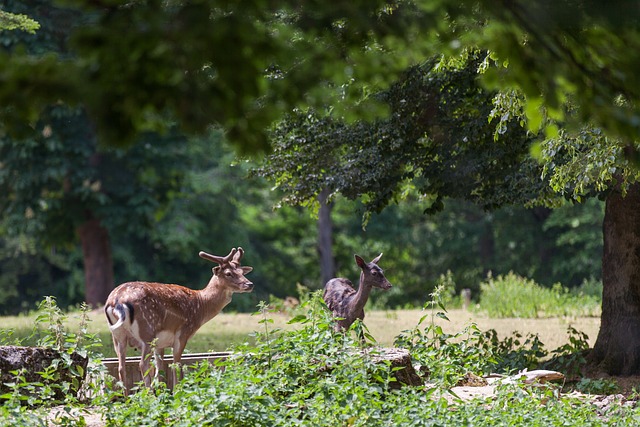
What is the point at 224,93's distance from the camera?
4.38 m

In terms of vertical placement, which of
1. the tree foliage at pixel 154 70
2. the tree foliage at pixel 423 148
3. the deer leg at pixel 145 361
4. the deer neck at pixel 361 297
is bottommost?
the deer leg at pixel 145 361

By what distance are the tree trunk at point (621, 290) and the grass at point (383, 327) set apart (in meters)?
3.30

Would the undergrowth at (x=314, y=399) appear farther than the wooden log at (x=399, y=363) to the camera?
No

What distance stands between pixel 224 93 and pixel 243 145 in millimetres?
360

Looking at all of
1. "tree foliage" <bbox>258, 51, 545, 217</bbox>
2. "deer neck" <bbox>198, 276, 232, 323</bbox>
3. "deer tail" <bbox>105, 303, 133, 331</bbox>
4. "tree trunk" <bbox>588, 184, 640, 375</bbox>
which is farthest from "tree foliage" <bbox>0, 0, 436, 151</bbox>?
"tree trunk" <bbox>588, 184, 640, 375</bbox>

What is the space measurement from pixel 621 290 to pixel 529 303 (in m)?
9.68

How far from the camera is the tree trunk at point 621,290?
12.9 m

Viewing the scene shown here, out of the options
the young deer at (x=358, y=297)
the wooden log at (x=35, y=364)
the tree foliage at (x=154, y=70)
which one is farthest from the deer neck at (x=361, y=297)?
the tree foliage at (x=154, y=70)

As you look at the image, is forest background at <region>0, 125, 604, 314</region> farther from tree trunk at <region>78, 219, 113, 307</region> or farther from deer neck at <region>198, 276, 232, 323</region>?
deer neck at <region>198, 276, 232, 323</region>

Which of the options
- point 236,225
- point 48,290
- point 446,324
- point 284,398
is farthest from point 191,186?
point 284,398

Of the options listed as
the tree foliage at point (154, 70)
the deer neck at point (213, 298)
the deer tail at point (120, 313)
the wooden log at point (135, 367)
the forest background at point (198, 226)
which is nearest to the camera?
the tree foliage at point (154, 70)

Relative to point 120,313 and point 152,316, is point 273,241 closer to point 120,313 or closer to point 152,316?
point 152,316

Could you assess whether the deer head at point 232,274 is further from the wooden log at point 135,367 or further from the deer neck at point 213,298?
the wooden log at point 135,367

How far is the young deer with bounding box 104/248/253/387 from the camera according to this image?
394 inches
